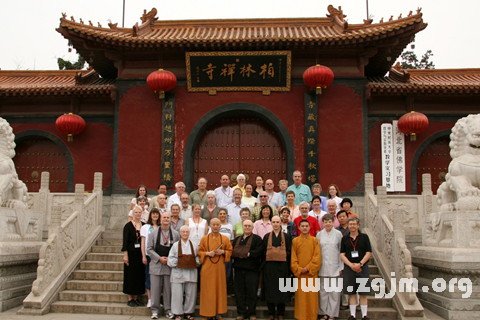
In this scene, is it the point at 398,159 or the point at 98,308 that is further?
the point at 398,159

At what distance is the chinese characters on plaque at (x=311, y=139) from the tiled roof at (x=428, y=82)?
119 cm

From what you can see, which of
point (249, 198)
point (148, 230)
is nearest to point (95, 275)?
point (148, 230)

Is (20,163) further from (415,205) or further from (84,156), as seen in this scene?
(415,205)

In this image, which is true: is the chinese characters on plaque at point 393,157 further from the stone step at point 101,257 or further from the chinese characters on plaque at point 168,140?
the stone step at point 101,257

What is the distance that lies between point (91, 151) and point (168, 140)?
76.7 inches

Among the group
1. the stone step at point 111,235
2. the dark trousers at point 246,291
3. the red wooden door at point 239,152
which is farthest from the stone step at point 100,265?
the red wooden door at point 239,152

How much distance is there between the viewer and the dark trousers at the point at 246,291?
18.5 feet

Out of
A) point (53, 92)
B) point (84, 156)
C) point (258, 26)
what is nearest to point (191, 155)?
point (84, 156)

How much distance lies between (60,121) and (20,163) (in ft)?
5.42

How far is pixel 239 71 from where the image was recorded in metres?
9.94

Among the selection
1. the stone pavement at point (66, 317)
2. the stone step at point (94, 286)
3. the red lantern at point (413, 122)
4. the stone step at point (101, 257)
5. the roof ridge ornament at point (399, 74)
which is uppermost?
the roof ridge ornament at point (399, 74)

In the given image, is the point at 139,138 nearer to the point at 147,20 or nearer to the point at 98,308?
the point at 147,20

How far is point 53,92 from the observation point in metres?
10.1

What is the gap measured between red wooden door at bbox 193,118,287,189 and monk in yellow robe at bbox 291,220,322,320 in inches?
180
